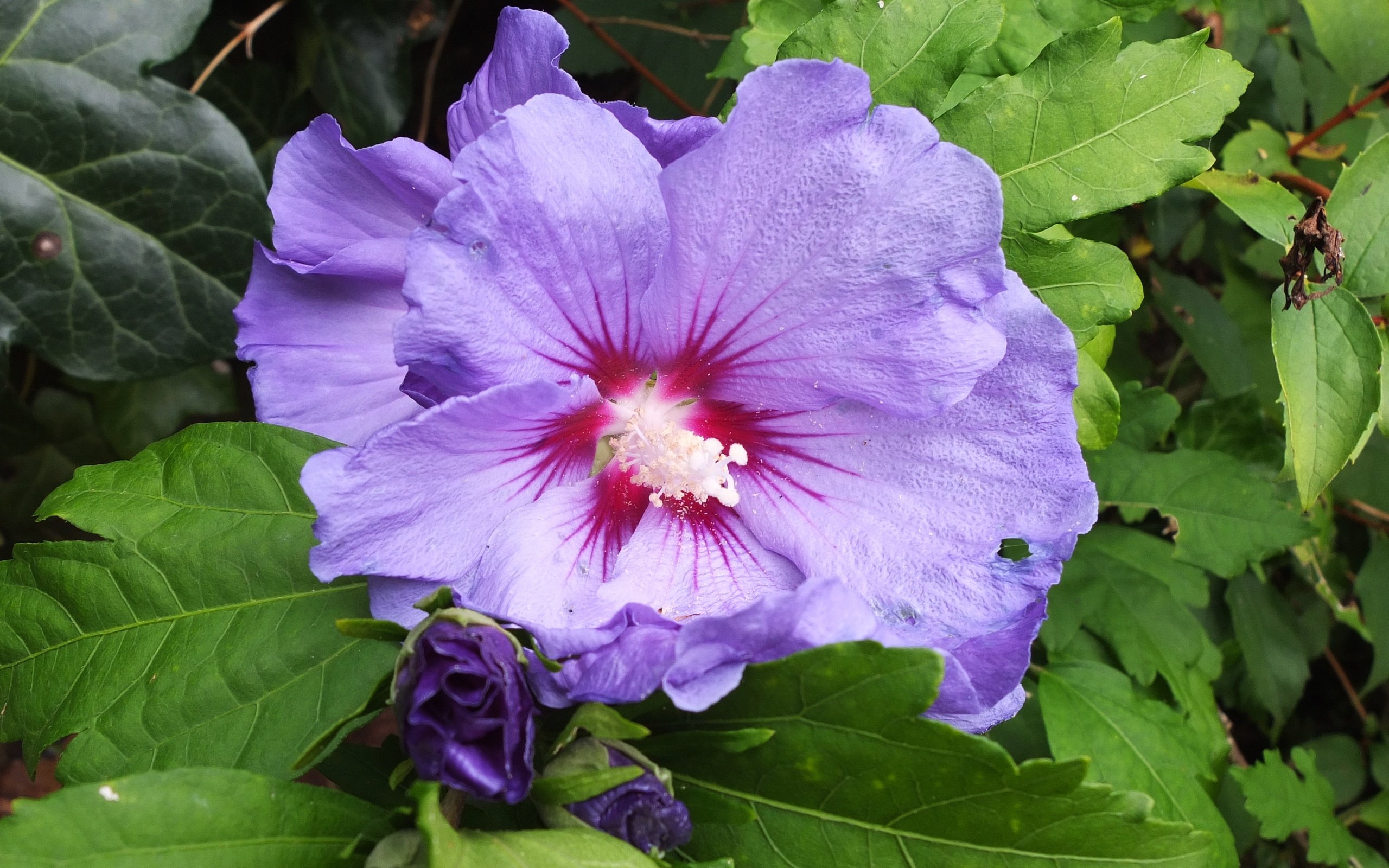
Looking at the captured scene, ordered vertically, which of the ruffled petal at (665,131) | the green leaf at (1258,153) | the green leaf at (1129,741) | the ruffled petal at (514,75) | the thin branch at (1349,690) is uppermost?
the ruffled petal at (514,75)

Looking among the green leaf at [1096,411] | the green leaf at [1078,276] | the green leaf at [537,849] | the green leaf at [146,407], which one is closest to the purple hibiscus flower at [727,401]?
the green leaf at [537,849]

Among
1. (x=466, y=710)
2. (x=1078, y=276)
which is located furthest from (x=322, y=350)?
(x=1078, y=276)

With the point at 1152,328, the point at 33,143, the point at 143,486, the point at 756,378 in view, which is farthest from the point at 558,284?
the point at 1152,328

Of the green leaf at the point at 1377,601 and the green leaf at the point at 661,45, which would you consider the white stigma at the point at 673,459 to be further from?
the green leaf at the point at 1377,601

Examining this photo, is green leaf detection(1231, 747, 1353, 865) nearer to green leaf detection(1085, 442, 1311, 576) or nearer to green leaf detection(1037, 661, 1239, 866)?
green leaf detection(1037, 661, 1239, 866)

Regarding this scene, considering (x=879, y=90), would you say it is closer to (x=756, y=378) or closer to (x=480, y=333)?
(x=756, y=378)

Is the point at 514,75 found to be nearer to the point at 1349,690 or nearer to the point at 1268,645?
the point at 1268,645
